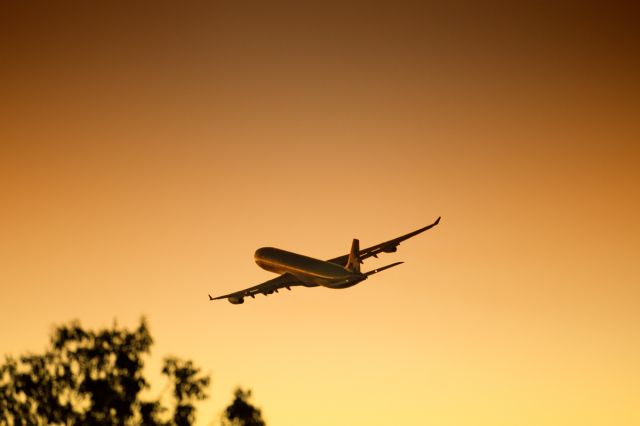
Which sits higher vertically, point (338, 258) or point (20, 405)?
point (338, 258)

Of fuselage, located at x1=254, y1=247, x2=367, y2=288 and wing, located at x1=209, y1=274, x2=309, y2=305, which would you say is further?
wing, located at x1=209, y1=274, x2=309, y2=305

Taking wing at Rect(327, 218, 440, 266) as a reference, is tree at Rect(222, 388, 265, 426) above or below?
below

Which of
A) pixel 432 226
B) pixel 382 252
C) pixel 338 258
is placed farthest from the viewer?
pixel 338 258

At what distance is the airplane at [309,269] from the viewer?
452 ft

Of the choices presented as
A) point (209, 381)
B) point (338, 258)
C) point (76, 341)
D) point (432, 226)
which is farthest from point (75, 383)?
point (338, 258)

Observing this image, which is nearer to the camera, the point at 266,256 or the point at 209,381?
the point at 209,381

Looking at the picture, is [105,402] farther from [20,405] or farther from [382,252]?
[382,252]

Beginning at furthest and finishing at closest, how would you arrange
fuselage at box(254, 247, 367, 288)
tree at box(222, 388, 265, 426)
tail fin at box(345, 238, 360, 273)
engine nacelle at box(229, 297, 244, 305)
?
engine nacelle at box(229, 297, 244, 305)
tail fin at box(345, 238, 360, 273)
fuselage at box(254, 247, 367, 288)
tree at box(222, 388, 265, 426)

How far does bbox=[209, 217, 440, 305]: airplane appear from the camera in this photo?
13786cm

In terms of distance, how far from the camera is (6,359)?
74812mm

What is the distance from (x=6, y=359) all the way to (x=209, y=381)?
1631cm

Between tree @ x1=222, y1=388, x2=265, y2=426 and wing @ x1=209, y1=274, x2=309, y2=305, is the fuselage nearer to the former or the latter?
wing @ x1=209, y1=274, x2=309, y2=305

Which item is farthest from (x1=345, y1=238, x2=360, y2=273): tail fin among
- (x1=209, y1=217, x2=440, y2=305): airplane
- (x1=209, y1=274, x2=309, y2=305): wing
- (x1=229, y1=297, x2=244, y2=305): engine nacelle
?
(x1=229, y1=297, x2=244, y2=305): engine nacelle

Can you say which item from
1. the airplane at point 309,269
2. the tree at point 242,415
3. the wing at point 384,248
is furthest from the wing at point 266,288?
the tree at point 242,415
